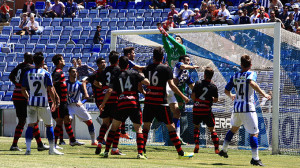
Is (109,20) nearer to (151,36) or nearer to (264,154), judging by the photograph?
(151,36)

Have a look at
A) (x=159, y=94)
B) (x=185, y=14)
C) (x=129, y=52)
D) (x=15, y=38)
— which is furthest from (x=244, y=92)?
(x=15, y=38)

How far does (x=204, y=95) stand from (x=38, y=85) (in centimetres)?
340

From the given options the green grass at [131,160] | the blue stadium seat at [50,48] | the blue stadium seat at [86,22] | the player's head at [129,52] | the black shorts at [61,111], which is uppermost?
the blue stadium seat at [86,22]

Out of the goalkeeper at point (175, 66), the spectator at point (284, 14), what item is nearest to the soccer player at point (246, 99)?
the goalkeeper at point (175, 66)

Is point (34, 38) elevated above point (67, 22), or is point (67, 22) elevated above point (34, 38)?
point (67, 22)

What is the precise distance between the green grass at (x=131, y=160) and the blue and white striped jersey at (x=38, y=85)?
989 millimetres

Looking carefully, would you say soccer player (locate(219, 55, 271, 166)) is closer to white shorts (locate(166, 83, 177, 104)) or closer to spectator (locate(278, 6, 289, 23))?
white shorts (locate(166, 83, 177, 104))

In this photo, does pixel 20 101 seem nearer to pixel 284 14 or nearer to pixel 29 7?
pixel 284 14

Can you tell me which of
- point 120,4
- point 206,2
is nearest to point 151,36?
point 206,2

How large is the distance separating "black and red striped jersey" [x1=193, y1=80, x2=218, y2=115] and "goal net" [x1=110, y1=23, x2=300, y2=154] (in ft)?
5.24

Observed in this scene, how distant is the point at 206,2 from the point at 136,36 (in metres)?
8.39

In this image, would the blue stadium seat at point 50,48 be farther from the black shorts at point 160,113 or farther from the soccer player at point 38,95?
the black shorts at point 160,113

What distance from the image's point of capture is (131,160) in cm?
1062

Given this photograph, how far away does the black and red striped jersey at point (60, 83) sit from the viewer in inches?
510
